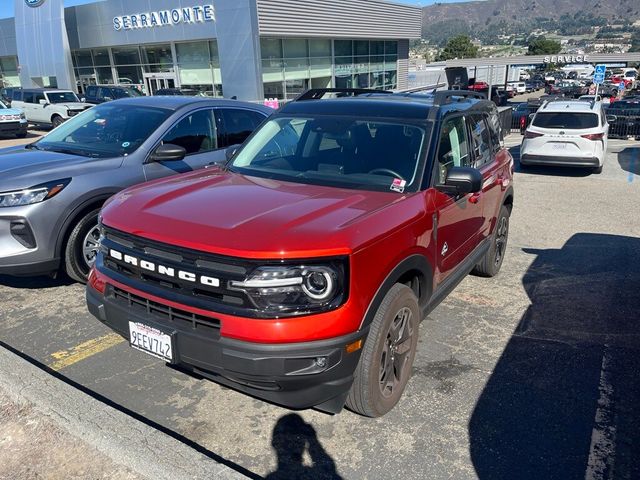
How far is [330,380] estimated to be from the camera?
102 inches


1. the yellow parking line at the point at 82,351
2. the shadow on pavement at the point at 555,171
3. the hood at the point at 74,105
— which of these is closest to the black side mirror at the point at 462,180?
the yellow parking line at the point at 82,351

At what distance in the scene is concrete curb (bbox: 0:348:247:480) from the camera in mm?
2518

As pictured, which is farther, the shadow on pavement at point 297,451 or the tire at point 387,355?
the tire at point 387,355

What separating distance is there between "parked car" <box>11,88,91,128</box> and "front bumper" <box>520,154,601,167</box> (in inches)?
661

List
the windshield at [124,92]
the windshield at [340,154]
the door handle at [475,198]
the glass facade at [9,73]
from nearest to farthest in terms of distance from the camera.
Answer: the windshield at [340,154], the door handle at [475,198], the windshield at [124,92], the glass facade at [9,73]

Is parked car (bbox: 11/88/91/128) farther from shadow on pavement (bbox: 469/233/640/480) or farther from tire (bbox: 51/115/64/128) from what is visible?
shadow on pavement (bbox: 469/233/640/480)

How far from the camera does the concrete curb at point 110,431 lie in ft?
8.26

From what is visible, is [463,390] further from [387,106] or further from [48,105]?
[48,105]

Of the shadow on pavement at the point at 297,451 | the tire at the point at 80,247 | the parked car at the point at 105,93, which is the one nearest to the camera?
the shadow on pavement at the point at 297,451

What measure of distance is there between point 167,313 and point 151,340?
0.19 meters

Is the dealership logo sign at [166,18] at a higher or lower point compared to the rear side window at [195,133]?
higher

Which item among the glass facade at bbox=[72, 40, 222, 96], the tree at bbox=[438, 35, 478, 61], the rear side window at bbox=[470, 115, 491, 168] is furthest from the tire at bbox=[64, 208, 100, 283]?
the tree at bbox=[438, 35, 478, 61]

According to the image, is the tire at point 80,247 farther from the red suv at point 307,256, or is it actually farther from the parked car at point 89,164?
the red suv at point 307,256

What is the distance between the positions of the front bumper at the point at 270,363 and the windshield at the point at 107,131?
9.70 feet
